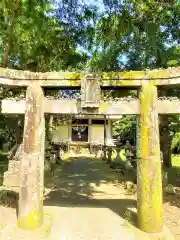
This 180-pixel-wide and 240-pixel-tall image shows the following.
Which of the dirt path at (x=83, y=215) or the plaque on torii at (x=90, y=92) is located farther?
the plaque on torii at (x=90, y=92)

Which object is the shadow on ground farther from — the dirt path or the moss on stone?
the moss on stone

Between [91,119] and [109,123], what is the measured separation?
2379 millimetres

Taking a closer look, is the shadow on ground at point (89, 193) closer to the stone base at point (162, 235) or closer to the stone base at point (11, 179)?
the stone base at point (162, 235)

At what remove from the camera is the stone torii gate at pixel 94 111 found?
702cm

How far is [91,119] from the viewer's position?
3612cm

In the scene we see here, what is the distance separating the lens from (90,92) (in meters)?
7.25

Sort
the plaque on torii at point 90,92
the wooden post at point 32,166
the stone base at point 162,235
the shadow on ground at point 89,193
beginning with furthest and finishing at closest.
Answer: the shadow on ground at point 89,193 → the plaque on torii at point 90,92 → the wooden post at point 32,166 → the stone base at point 162,235

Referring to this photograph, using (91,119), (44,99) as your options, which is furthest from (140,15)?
(91,119)

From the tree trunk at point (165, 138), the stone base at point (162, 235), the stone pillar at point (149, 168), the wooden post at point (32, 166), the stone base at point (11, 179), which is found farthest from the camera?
the tree trunk at point (165, 138)

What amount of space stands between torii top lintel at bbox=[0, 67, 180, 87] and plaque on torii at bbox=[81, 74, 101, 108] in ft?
0.36

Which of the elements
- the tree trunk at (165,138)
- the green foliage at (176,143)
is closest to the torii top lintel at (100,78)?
the tree trunk at (165,138)

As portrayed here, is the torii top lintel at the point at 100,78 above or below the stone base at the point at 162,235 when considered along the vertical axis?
above

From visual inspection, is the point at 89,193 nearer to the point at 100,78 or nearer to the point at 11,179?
the point at 11,179

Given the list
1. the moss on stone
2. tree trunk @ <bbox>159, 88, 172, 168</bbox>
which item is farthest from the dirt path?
tree trunk @ <bbox>159, 88, 172, 168</bbox>
